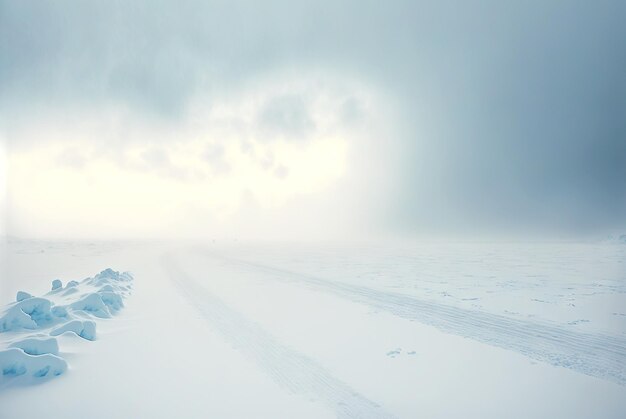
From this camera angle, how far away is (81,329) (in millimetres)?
7727

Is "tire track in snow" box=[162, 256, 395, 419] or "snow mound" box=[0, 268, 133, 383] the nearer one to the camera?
"tire track in snow" box=[162, 256, 395, 419]

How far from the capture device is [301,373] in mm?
6305

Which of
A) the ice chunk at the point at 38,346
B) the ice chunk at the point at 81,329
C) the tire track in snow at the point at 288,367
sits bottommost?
the tire track in snow at the point at 288,367

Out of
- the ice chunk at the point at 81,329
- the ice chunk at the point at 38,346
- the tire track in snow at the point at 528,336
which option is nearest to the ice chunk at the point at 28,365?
the ice chunk at the point at 38,346

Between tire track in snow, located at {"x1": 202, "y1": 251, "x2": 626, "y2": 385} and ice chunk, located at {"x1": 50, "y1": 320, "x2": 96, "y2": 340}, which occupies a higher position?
tire track in snow, located at {"x1": 202, "y1": 251, "x2": 626, "y2": 385}

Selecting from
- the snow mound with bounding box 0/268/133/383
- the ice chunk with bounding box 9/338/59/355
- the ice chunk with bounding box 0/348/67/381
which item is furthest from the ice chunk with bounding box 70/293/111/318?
the ice chunk with bounding box 0/348/67/381

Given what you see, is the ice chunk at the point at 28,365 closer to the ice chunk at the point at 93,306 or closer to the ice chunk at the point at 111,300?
the ice chunk at the point at 93,306

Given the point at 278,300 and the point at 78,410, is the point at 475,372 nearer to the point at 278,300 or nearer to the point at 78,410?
the point at 78,410

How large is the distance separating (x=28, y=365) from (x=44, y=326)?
10.1 ft

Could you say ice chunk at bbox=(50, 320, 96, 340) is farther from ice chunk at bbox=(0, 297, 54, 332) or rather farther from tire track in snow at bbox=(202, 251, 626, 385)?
tire track in snow at bbox=(202, 251, 626, 385)

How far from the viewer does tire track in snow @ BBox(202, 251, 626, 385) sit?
21.4 feet

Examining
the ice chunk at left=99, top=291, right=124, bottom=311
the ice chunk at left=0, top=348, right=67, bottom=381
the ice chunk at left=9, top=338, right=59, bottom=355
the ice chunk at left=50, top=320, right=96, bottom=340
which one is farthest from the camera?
the ice chunk at left=99, top=291, right=124, bottom=311

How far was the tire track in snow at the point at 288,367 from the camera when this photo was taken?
5160 millimetres

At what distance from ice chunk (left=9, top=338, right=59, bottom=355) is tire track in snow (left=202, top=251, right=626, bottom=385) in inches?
348
